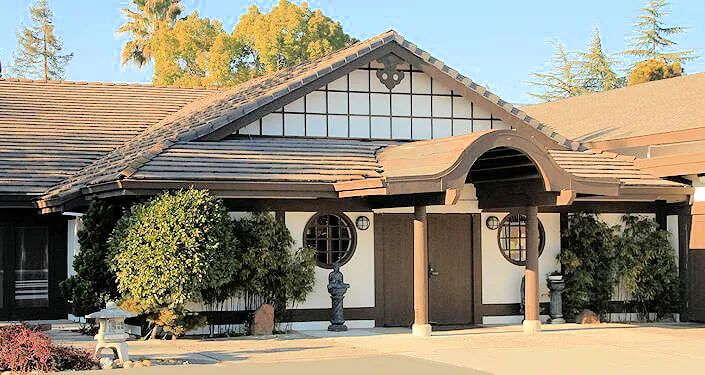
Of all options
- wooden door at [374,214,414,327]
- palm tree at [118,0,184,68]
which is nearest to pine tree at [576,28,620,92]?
palm tree at [118,0,184,68]

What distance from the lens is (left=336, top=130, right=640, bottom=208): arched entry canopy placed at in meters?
16.7

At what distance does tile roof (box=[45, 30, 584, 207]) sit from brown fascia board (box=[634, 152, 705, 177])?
163 cm

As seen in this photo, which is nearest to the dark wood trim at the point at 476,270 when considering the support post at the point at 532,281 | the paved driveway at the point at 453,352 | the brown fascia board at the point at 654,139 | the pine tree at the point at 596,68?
the paved driveway at the point at 453,352

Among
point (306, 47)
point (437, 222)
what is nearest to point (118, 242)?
point (437, 222)

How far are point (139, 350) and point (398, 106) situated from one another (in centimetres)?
755

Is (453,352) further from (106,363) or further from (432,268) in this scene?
(106,363)

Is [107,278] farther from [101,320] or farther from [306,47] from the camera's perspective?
[306,47]

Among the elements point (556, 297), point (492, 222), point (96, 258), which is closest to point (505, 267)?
point (492, 222)

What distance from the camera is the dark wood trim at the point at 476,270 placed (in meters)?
20.3

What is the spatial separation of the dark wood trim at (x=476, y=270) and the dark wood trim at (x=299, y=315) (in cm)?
208

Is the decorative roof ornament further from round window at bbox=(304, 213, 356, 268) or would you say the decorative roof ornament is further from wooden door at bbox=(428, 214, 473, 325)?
round window at bbox=(304, 213, 356, 268)

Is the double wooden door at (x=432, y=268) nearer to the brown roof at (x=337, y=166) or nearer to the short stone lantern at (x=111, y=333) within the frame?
the brown roof at (x=337, y=166)

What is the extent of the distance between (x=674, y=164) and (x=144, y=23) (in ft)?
135

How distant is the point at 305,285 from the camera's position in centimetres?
1855
